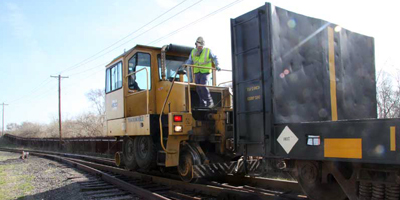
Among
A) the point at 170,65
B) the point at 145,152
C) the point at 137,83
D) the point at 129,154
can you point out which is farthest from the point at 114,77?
the point at 145,152

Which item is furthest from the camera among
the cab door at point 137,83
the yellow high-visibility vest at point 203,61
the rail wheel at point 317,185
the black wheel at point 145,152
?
the cab door at point 137,83

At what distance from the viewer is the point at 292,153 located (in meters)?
3.54

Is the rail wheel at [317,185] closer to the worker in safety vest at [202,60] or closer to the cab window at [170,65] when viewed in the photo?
the worker in safety vest at [202,60]

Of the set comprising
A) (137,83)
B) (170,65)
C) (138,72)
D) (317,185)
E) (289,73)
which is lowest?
(317,185)

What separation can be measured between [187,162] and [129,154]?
3142 millimetres

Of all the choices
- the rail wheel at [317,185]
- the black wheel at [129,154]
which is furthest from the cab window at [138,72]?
the rail wheel at [317,185]

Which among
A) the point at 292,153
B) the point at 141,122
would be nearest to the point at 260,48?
the point at 292,153

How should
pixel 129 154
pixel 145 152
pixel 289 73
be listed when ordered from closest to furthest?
pixel 289 73
pixel 145 152
pixel 129 154

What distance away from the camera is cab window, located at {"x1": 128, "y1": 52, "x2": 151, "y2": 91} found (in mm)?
8391

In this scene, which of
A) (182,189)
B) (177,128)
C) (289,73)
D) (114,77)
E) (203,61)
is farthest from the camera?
(114,77)

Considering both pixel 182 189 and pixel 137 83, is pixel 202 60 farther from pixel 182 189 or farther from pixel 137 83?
pixel 182 189

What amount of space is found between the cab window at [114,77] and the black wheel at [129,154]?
166cm

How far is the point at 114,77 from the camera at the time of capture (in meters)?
9.48

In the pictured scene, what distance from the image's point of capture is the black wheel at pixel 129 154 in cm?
871
